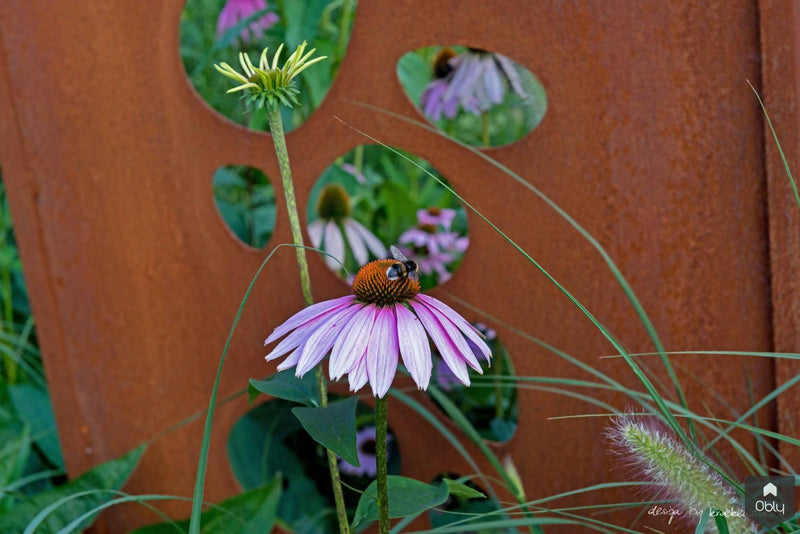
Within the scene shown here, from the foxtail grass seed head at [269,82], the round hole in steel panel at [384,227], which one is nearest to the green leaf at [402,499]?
the foxtail grass seed head at [269,82]

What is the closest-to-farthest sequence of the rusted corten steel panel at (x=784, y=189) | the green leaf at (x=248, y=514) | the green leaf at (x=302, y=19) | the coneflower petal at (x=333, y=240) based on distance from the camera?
1. the rusted corten steel panel at (x=784, y=189)
2. the green leaf at (x=248, y=514)
3. the green leaf at (x=302, y=19)
4. the coneflower petal at (x=333, y=240)

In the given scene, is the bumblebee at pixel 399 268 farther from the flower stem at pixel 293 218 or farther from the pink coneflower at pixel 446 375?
the pink coneflower at pixel 446 375

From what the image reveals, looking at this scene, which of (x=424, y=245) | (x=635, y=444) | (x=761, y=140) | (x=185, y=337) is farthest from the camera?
(x=424, y=245)

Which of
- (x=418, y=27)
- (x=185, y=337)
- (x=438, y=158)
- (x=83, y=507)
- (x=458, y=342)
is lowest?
(x=83, y=507)

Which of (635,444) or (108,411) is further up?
(635,444)

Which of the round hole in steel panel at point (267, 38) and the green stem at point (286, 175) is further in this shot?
the round hole in steel panel at point (267, 38)

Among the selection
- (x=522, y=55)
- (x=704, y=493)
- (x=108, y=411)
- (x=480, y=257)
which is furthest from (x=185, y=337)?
(x=704, y=493)

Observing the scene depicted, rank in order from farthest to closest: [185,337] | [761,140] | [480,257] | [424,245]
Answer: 1. [424,245]
2. [185,337]
3. [480,257]
4. [761,140]

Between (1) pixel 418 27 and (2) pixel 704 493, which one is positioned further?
(1) pixel 418 27

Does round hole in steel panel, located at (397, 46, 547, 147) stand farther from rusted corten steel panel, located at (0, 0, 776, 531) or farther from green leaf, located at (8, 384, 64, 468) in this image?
green leaf, located at (8, 384, 64, 468)

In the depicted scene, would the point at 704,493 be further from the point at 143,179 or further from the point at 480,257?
the point at 143,179
